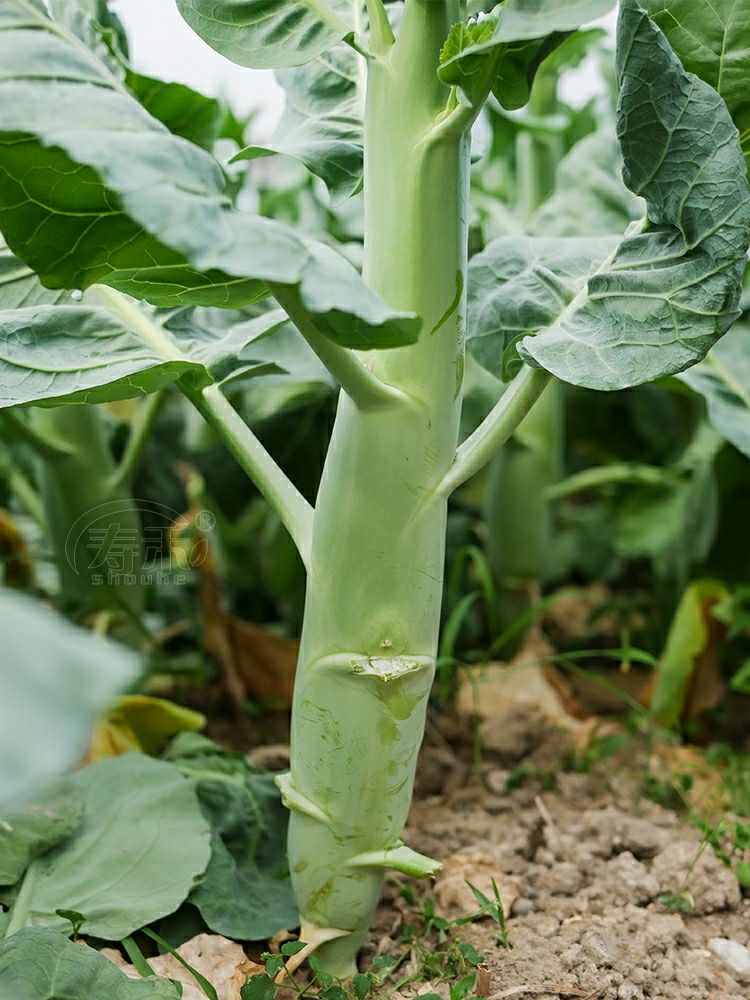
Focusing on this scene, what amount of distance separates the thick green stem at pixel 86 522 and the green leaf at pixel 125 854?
30cm

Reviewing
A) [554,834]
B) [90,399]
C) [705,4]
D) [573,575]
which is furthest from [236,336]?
[573,575]

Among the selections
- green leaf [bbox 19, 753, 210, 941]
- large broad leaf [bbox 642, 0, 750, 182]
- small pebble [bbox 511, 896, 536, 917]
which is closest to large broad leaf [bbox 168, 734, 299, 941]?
green leaf [bbox 19, 753, 210, 941]

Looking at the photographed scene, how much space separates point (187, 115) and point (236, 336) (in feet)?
0.93

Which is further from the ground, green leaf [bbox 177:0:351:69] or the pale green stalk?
green leaf [bbox 177:0:351:69]

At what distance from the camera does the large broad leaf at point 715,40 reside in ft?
2.14

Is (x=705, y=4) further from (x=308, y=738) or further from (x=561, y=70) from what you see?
(x=561, y=70)

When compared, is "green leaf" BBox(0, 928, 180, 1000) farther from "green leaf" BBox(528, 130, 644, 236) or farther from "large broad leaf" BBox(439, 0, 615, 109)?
"green leaf" BBox(528, 130, 644, 236)

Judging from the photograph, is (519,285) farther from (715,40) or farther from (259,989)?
(259,989)

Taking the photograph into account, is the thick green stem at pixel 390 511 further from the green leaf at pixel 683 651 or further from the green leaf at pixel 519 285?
the green leaf at pixel 683 651

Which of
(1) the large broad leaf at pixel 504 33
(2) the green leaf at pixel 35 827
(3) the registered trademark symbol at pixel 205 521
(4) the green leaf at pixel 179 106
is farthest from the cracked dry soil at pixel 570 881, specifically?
(4) the green leaf at pixel 179 106

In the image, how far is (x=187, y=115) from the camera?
93 centimetres

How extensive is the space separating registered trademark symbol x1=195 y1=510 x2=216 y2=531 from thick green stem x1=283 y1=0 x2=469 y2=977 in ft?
2.47

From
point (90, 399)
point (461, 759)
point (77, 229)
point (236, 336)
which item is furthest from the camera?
point (461, 759)

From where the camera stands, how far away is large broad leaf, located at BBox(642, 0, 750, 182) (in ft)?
2.14
